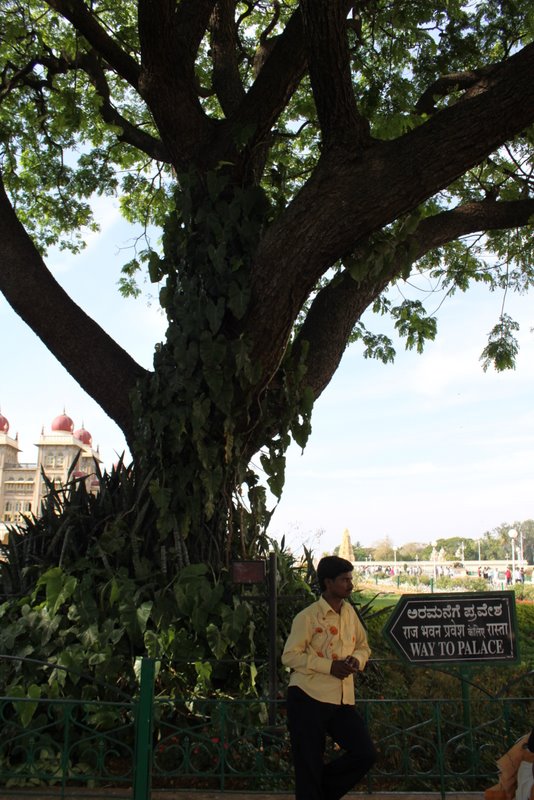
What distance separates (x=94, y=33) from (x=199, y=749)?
20.6ft

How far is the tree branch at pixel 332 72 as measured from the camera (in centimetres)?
467

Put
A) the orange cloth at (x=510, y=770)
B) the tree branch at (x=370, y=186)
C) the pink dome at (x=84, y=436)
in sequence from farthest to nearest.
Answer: the pink dome at (x=84, y=436)
the tree branch at (x=370, y=186)
the orange cloth at (x=510, y=770)

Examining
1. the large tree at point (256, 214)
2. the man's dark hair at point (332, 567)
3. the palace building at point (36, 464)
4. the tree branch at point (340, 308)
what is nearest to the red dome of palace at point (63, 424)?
the palace building at point (36, 464)

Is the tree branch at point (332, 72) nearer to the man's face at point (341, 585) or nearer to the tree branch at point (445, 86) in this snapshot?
the tree branch at point (445, 86)

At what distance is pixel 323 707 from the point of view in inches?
122

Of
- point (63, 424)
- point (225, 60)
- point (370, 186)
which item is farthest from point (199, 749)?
point (63, 424)

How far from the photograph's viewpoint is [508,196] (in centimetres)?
825

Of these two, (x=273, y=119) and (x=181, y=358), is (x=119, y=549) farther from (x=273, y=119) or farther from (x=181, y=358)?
(x=273, y=119)

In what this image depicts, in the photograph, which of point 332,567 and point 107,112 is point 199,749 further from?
point 107,112

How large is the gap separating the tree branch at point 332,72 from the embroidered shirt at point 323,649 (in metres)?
3.26

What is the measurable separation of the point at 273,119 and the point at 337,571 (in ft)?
14.4

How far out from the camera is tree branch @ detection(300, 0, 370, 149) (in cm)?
467

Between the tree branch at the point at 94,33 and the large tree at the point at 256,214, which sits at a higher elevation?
the tree branch at the point at 94,33

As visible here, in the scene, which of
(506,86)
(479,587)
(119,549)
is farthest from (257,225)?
(479,587)
